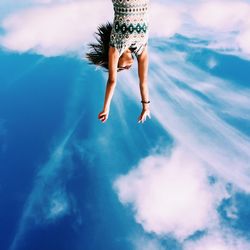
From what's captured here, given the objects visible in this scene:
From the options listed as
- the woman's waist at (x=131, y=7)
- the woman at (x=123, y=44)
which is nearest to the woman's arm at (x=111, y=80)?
the woman at (x=123, y=44)

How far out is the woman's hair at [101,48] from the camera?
5.87 meters

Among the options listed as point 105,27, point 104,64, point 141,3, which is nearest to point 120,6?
point 141,3

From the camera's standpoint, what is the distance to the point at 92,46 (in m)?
5.98

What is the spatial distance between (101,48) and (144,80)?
2.48 ft

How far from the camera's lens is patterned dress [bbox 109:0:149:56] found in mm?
5246

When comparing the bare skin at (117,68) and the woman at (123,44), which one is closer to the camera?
the woman at (123,44)

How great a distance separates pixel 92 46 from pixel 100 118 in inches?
40.7

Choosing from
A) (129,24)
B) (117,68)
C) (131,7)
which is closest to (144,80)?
(117,68)

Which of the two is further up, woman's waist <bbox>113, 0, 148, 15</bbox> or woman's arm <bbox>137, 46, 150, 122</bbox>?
woman's waist <bbox>113, 0, 148, 15</bbox>

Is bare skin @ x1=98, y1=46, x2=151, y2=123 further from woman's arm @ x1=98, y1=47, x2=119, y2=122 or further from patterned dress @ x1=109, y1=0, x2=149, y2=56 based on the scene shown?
patterned dress @ x1=109, y1=0, x2=149, y2=56

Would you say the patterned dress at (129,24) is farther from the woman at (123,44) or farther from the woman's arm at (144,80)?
the woman's arm at (144,80)

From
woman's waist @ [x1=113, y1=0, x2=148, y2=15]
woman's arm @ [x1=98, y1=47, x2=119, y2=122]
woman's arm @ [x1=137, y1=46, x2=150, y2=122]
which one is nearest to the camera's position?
woman's waist @ [x1=113, y1=0, x2=148, y2=15]

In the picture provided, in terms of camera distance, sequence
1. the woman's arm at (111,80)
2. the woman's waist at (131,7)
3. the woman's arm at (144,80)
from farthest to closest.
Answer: the woman's arm at (144,80), the woman's arm at (111,80), the woman's waist at (131,7)

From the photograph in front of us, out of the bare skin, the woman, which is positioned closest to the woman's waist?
the woman
